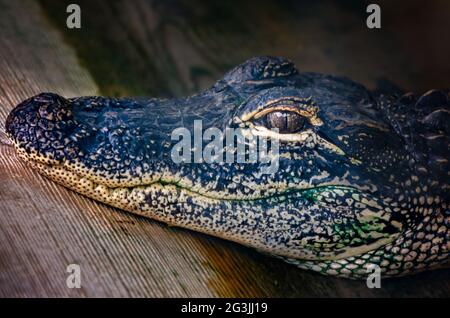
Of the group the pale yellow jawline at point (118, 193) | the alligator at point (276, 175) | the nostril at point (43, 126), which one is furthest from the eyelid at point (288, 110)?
the nostril at point (43, 126)

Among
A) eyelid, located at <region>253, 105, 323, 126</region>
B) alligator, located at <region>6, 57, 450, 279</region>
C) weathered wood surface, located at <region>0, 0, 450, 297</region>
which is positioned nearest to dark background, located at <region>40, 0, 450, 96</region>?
weathered wood surface, located at <region>0, 0, 450, 297</region>

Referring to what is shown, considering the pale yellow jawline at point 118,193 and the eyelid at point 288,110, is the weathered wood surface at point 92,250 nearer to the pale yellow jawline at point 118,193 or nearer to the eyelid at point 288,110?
the pale yellow jawline at point 118,193

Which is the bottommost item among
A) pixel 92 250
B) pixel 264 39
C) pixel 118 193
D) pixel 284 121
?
pixel 92 250

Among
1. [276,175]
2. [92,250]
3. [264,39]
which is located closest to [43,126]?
[92,250]

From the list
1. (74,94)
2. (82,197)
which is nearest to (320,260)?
(82,197)

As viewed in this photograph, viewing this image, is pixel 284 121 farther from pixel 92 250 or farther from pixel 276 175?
pixel 92 250

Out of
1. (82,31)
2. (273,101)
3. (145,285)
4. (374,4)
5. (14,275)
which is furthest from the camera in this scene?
(374,4)
